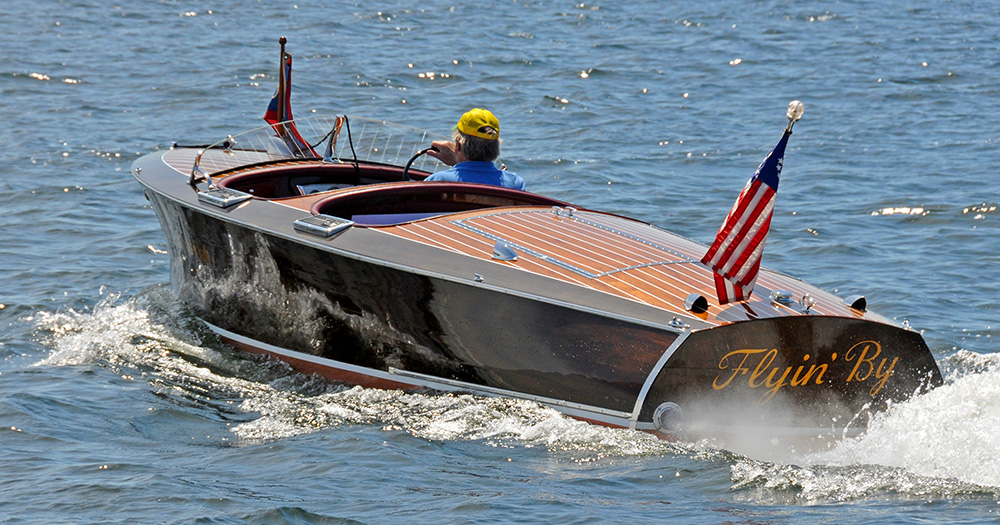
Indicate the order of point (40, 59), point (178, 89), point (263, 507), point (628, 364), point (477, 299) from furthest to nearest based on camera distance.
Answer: point (40, 59), point (178, 89), point (477, 299), point (628, 364), point (263, 507)

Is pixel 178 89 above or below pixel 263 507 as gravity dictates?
above

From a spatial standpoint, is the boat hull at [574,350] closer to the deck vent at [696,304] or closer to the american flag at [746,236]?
the deck vent at [696,304]

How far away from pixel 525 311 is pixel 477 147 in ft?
5.29

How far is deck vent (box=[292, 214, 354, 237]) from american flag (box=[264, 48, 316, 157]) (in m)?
1.77

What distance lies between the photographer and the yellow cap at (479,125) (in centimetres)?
631

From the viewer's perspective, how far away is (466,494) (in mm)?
4477

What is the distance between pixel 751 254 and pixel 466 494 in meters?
1.57

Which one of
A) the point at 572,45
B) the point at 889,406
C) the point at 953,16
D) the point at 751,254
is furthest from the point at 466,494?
the point at 953,16

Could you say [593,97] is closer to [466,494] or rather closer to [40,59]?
[40,59]

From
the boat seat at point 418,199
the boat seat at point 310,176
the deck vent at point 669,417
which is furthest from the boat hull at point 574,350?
the boat seat at point 310,176

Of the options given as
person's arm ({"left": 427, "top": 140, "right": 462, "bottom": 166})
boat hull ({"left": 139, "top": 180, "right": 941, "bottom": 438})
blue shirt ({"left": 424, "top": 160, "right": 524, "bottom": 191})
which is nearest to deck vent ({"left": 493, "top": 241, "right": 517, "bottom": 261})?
boat hull ({"left": 139, "top": 180, "right": 941, "bottom": 438})

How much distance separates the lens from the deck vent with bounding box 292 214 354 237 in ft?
18.7

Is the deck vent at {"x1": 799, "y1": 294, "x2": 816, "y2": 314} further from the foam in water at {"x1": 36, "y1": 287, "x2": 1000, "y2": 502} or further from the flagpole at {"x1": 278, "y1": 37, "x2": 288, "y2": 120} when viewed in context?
the flagpole at {"x1": 278, "y1": 37, "x2": 288, "y2": 120}

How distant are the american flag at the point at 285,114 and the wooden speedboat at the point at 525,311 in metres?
0.71
